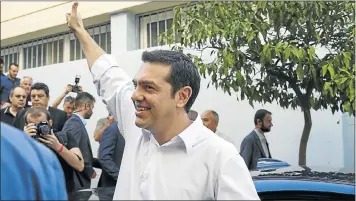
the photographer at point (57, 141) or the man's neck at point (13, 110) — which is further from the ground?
the man's neck at point (13, 110)

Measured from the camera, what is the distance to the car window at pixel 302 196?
2836 mm

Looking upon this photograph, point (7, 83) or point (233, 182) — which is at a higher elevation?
point (7, 83)

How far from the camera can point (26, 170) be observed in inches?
37.0

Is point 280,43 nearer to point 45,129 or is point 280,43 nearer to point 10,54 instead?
point 45,129

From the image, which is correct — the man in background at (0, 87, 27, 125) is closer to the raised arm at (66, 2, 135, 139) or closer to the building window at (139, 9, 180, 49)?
the raised arm at (66, 2, 135, 139)

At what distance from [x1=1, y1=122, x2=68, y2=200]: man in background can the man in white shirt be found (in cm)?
77

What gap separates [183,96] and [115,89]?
33 centimetres

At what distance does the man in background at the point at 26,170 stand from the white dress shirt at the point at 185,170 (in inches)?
30.1

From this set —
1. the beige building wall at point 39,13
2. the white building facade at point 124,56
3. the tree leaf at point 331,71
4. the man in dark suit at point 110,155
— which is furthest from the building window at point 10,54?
the tree leaf at point 331,71

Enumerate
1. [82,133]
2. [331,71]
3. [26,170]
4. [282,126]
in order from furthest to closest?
[282,126] < [331,71] < [82,133] < [26,170]

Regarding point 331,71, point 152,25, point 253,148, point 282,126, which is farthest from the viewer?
point 152,25

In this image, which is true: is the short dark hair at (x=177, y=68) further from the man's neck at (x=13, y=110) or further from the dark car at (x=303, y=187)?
the man's neck at (x=13, y=110)

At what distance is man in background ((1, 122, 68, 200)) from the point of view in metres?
0.92

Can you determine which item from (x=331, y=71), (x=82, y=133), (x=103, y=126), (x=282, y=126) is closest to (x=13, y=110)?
(x=82, y=133)
